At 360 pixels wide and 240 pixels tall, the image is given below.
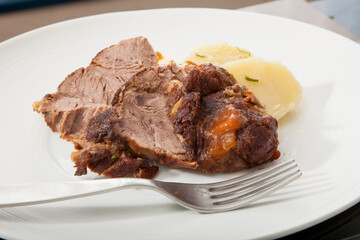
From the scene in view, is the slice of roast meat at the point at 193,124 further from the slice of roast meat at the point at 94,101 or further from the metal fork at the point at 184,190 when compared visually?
the metal fork at the point at 184,190

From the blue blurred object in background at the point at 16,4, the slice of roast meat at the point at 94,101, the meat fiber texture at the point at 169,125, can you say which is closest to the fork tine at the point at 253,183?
the meat fiber texture at the point at 169,125

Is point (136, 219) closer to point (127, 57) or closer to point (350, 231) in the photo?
point (350, 231)

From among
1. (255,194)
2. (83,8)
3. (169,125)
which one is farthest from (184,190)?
(83,8)

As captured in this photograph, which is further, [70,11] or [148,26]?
[70,11]

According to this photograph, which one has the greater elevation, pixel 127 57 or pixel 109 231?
pixel 127 57

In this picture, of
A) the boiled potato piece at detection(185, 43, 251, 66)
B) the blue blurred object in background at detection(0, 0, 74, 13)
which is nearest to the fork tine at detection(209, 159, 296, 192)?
the boiled potato piece at detection(185, 43, 251, 66)

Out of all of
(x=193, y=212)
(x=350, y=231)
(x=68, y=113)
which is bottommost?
(x=350, y=231)

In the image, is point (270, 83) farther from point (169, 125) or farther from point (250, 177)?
point (250, 177)

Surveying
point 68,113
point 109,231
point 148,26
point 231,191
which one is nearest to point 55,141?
point 68,113
